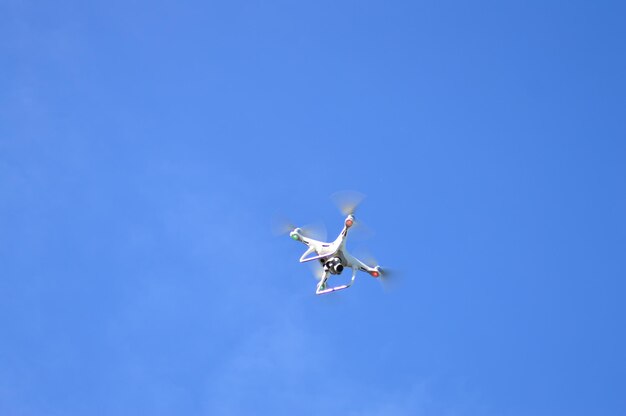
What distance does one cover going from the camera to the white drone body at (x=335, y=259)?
62.6 m

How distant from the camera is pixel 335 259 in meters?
63.2

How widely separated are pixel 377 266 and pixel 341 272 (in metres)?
2.74

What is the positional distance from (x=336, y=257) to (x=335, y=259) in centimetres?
13

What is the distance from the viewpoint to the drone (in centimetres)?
6225

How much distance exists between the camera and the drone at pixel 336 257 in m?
62.2

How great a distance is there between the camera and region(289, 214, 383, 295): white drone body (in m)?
62.6

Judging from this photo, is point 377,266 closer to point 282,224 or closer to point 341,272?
point 341,272

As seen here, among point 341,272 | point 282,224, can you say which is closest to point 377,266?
point 341,272

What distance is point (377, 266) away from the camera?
65.2 m

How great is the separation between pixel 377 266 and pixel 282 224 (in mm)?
6882

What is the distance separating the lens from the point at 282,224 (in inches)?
2655

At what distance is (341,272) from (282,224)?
5.99 metres

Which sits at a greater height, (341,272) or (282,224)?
(282,224)

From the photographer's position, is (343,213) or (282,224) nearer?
(343,213)
